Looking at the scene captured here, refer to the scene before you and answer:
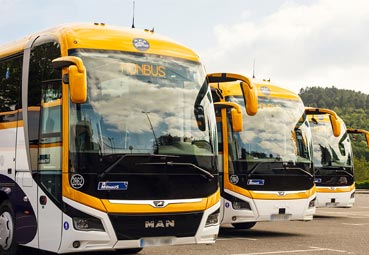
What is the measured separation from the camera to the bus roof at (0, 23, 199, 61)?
9.99 m

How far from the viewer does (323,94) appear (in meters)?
184

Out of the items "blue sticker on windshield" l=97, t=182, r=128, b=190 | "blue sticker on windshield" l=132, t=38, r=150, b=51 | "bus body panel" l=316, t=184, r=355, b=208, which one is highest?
"blue sticker on windshield" l=132, t=38, r=150, b=51

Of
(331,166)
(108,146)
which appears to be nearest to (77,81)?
(108,146)

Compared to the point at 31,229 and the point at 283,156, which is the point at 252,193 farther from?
the point at 31,229

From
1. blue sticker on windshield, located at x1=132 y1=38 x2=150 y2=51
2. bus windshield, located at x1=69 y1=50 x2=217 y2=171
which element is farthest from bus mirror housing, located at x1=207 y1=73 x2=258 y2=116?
blue sticker on windshield, located at x1=132 y1=38 x2=150 y2=51

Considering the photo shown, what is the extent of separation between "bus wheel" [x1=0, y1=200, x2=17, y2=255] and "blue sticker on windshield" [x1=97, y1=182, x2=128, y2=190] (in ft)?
6.34

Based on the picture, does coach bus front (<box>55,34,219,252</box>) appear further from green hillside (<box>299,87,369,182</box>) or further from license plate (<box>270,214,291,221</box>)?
green hillside (<box>299,87,369,182</box>)

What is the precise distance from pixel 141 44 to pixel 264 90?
6.33 metres

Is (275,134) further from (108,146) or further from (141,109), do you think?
(108,146)

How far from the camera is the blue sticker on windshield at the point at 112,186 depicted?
31.0 ft

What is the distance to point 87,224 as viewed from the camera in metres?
9.36

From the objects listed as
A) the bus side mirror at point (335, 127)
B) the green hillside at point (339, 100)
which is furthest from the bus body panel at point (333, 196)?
the green hillside at point (339, 100)

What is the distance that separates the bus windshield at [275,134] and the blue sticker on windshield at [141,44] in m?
5.25

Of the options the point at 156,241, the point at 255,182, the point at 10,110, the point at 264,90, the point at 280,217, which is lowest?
the point at 280,217
